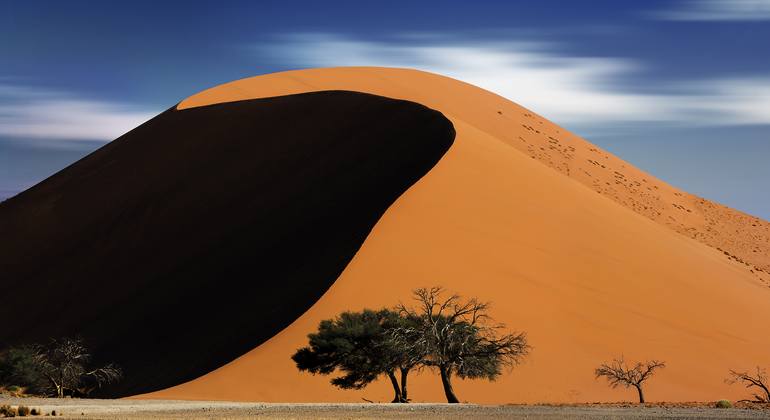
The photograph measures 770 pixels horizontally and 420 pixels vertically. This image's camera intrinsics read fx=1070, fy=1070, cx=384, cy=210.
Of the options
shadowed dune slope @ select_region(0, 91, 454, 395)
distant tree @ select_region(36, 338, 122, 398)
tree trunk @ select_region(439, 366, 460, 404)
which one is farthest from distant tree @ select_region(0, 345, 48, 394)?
tree trunk @ select_region(439, 366, 460, 404)

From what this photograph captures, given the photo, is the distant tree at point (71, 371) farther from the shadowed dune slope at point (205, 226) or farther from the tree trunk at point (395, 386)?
the tree trunk at point (395, 386)

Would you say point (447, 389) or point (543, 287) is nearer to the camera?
point (447, 389)

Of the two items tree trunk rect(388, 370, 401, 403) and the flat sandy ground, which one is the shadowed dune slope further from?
the flat sandy ground

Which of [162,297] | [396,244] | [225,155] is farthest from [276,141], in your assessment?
[396,244]

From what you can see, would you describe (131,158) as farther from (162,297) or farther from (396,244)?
(396,244)

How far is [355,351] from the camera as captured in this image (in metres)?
31.4

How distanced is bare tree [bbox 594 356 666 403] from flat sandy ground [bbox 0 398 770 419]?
318 cm

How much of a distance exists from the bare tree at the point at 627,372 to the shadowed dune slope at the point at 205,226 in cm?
981

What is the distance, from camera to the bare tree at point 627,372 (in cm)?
3100

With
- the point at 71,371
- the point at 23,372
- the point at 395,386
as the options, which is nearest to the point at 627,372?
the point at 395,386

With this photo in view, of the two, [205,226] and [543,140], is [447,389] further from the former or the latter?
[543,140]

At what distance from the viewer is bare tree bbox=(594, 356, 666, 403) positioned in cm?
3100

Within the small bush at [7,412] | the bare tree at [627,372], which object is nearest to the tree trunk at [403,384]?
the bare tree at [627,372]

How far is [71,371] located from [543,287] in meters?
16.3
